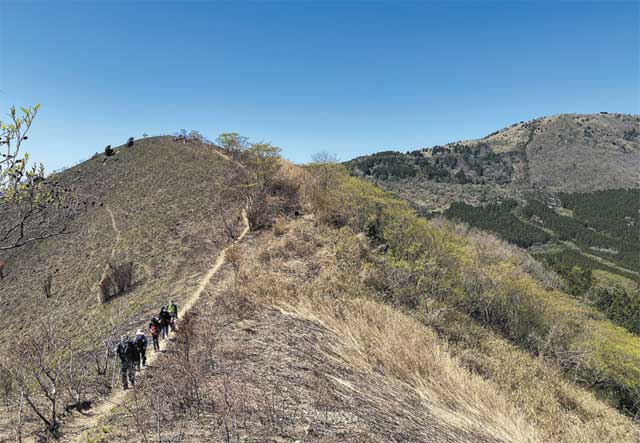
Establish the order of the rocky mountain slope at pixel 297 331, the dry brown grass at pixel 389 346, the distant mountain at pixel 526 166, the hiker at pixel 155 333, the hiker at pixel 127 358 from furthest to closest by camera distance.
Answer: the distant mountain at pixel 526 166 < the hiker at pixel 155 333 < the hiker at pixel 127 358 < the dry brown grass at pixel 389 346 < the rocky mountain slope at pixel 297 331

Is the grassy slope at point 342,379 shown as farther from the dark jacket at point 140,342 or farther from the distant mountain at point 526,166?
the distant mountain at point 526,166

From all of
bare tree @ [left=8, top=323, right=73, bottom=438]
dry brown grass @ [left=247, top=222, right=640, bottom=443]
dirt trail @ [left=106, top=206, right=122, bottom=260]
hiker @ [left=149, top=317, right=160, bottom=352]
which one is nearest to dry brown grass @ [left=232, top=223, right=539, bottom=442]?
dry brown grass @ [left=247, top=222, right=640, bottom=443]

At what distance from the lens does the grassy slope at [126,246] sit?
16.2 metres

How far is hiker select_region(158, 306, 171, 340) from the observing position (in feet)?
36.3

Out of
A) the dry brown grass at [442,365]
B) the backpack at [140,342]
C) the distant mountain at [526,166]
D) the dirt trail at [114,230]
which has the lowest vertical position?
the dry brown grass at [442,365]

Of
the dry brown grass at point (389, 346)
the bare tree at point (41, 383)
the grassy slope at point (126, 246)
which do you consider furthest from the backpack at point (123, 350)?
the dry brown grass at point (389, 346)

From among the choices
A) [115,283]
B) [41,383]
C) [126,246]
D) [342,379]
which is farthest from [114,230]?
[342,379]

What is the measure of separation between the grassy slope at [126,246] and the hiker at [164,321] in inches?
59.0

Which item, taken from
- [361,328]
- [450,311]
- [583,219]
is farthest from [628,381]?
[583,219]

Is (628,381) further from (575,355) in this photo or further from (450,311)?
(450,311)

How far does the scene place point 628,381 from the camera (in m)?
19.1

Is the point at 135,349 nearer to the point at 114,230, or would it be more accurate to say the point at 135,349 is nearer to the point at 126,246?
the point at 126,246

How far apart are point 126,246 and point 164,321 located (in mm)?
14968

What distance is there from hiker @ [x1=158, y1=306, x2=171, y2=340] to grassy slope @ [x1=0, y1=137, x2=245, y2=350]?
1.50 m
